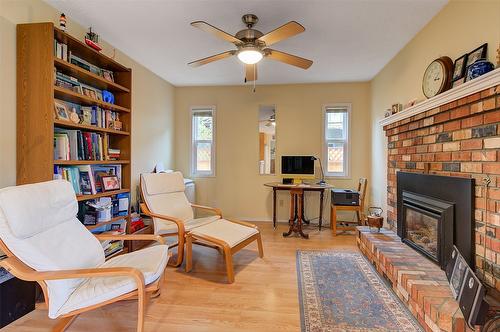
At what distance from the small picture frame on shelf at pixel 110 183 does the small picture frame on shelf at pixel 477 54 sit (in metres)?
3.32

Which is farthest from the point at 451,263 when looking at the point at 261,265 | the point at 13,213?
the point at 13,213

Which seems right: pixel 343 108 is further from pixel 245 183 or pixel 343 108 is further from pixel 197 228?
pixel 197 228

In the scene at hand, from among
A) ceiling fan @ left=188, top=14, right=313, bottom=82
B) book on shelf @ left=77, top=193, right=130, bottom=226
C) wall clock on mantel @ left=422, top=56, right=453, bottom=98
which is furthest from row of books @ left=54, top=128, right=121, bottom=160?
wall clock on mantel @ left=422, top=56, right=453, bottom=98

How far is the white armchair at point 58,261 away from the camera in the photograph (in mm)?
1455

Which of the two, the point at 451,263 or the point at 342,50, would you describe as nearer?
the point at 451,263

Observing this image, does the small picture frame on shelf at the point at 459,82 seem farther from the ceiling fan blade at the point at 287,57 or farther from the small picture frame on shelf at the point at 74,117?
the small picture frame on shelf at the point at 74,117

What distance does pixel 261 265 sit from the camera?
2840 mm

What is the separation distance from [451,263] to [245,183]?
339cm

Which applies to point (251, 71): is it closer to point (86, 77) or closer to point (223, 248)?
point (86, 77)

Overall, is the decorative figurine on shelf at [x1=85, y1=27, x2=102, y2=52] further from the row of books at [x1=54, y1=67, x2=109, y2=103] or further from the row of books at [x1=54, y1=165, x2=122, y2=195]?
the row of books at [x1=54, y1=165, x2=122, y2=195]

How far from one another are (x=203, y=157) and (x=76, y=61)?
2.83 m

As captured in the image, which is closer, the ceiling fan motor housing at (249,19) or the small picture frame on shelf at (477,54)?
the small picture frame on shelf at (477,54)

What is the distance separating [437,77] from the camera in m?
2.36

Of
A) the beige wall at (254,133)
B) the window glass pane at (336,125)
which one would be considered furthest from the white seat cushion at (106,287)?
the window glass pane at (336,125)
